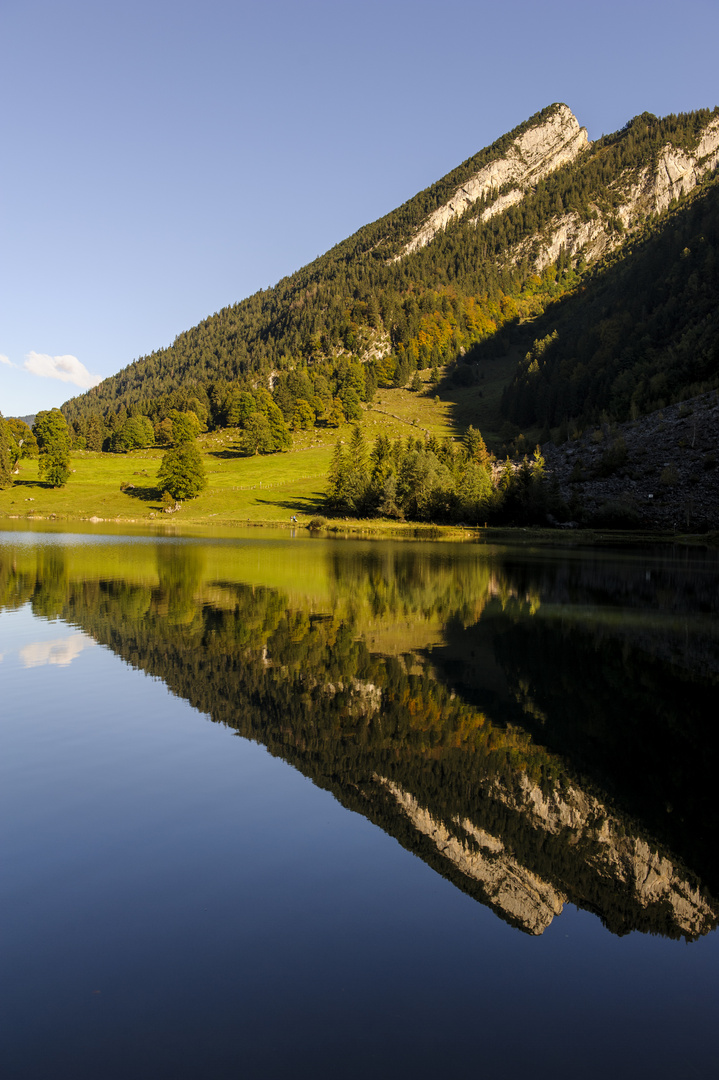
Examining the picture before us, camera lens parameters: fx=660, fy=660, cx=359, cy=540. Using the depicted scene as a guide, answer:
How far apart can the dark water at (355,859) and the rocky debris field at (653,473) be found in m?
72.4

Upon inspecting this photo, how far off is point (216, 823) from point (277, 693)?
5.67 m

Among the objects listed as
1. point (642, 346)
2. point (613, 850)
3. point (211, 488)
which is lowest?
point (613, 850)

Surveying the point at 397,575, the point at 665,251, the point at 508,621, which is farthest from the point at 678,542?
the point at 665,251

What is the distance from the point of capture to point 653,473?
91.9m

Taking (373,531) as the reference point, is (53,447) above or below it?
above

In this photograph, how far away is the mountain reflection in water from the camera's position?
8.20m

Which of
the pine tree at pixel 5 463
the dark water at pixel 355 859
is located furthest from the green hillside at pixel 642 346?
the pine tree at pixel 5 463

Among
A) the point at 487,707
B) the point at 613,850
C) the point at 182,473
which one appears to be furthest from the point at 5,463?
the point at 613,850

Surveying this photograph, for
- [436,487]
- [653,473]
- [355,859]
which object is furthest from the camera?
[436,487]

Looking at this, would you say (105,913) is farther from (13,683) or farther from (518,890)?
(13,683)

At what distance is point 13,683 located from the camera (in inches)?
620

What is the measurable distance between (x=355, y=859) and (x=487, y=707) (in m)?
6.89

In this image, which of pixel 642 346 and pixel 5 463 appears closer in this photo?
pixel 5 463

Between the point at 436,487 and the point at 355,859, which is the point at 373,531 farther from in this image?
the point at 355,859
